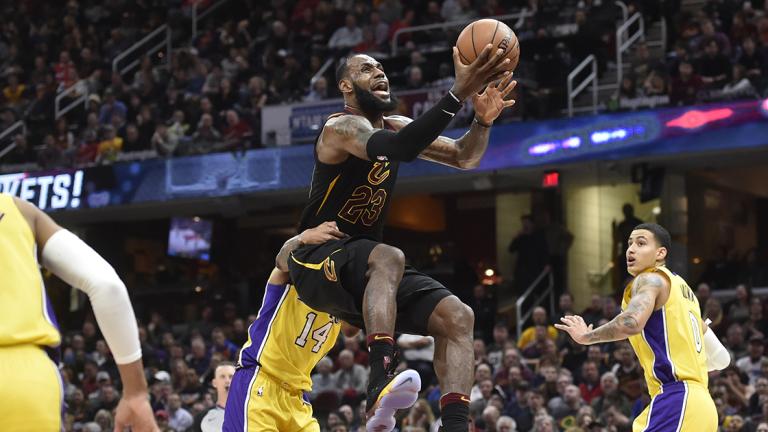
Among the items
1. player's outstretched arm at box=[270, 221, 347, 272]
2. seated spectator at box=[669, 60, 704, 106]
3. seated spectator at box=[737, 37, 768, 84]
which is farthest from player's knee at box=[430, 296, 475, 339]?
seated spectator at box=[737, 37, 768, 84]

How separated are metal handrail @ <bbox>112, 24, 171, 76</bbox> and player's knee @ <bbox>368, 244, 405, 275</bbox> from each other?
57.7 feet

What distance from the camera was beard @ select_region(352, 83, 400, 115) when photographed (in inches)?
285

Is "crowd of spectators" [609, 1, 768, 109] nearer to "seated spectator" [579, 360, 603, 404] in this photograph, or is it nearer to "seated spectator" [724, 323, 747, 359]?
"seated spectator" [724, 323, 747, 359]

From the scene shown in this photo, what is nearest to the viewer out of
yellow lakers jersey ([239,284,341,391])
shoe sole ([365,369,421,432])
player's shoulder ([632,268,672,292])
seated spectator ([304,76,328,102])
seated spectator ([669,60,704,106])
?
shoe sole ([365,369,421,432])

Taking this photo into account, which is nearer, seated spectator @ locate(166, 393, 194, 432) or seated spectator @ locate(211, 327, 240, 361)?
seated spectator @ locate(166, 393, 194, 432)

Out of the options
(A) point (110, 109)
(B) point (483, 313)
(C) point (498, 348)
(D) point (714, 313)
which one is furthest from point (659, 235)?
(A) point (110, 109)

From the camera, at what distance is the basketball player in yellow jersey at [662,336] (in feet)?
23.5

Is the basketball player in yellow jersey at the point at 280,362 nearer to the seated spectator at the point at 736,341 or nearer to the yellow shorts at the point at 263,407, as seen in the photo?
the yellow shorts at the point at 263,407

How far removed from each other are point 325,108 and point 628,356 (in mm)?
7106

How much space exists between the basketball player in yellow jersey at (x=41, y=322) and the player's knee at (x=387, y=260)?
2730 millimetres

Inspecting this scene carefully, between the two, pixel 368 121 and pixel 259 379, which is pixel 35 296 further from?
pixel 259 379

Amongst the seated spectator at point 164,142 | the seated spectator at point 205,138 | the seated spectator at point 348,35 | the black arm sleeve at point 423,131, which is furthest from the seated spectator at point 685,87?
the black arm sleeve at point 423,131

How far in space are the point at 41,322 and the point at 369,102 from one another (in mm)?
3343

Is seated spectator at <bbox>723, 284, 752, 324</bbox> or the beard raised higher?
the beard
